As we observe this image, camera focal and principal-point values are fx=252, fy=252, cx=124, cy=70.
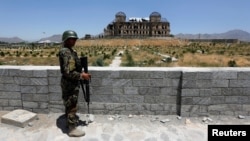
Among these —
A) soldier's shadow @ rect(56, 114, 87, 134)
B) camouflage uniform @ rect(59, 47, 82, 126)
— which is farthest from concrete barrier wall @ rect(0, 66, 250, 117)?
camouflage uniform @ rect(59, 47, 82, 126)

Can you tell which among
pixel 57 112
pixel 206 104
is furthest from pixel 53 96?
pixel 206 104

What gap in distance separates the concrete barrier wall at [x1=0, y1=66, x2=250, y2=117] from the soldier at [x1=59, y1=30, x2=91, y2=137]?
0.97 metres

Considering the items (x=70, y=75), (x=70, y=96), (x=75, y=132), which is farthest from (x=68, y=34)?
(x=75, y=132)

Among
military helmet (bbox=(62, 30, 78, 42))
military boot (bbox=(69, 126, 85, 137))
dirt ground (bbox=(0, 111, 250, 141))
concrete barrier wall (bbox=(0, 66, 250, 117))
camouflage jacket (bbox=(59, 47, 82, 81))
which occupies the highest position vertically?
A: military helmet (bbox=(62, 30, 78, 42))

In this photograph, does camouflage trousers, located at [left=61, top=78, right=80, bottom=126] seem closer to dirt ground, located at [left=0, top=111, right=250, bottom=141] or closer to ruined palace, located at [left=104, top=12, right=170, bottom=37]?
dirt ground, located at [left=0, top=111, right=250, bottom=141]

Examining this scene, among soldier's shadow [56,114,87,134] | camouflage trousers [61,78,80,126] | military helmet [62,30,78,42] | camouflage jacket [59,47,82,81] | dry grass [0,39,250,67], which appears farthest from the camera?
dry grass [0,39,250,67]

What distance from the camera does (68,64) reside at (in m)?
4.19

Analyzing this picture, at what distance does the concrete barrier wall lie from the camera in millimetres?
5211

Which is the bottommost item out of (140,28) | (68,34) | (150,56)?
(150,56)

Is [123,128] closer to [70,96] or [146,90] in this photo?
[146,90]

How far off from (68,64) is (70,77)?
22 centimetres

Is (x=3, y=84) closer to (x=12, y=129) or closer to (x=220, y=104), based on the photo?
(x=12, y=129)

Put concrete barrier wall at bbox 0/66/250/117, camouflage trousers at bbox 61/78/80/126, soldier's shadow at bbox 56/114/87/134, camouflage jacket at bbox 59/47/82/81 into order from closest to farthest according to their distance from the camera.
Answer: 1. camouflage jacket at bbox 59/47/82/81
2. camouflage trousers at bbox 61/78/80/126
3. soldier's shadow at bbox 56/114/87/134
4. concrete barrier wall at bbox 0/66/250/117

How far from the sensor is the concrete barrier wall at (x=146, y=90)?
5.21 metres
